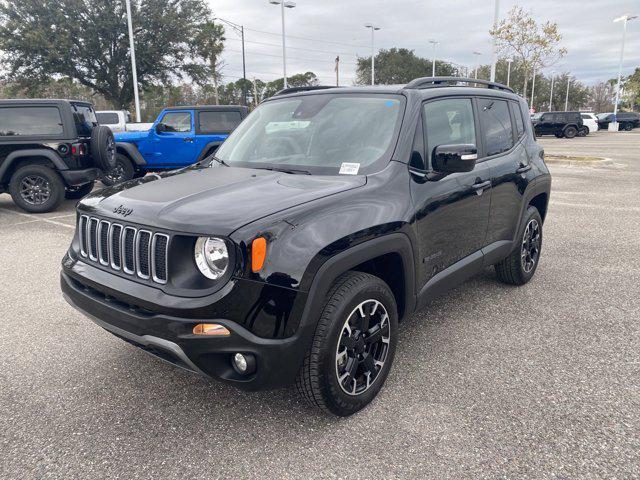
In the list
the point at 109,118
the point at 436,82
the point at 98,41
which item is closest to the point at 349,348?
the point at 436,82

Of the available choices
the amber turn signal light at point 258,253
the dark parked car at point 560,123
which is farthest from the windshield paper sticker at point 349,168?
the dark parked car at point 560,123

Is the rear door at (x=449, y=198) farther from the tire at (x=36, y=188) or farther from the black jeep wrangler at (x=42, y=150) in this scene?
the tire at (x=36, y=188)

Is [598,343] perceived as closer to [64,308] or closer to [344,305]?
[344,305]

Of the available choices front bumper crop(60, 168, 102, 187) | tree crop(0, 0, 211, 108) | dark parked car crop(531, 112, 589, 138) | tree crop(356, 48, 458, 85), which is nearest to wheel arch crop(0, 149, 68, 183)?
front bumper crop(60, 168, 102, 187)

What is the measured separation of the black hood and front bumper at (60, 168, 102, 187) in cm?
612

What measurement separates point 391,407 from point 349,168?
4.72ft

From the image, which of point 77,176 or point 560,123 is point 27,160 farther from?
point 560,123

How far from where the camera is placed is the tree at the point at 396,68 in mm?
64312

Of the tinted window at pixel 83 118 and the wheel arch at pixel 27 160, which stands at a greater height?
the tinted window at pixel 83 118

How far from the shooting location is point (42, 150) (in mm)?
8406

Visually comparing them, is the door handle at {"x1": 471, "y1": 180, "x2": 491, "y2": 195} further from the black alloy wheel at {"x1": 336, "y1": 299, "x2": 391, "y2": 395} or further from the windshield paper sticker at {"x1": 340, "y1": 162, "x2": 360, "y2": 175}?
the black alloy wheel at {"x1": 336, "y1": 299, "x2": 391, "y2": 395}

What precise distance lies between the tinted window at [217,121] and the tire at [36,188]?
3474mm

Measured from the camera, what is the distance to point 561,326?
12.7 ft

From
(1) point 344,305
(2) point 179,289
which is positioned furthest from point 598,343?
(2) point 179,289
